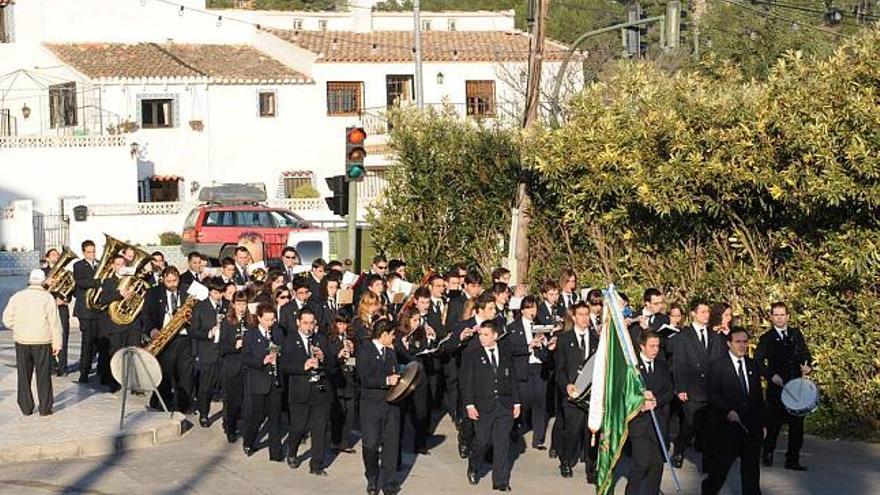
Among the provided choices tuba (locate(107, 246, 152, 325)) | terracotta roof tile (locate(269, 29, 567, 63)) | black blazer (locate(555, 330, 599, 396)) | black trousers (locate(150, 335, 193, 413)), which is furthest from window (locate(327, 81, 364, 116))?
black blazer (locate(555, 330, 599, 396))

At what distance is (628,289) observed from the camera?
66.0 ft

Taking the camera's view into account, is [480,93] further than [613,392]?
Yes

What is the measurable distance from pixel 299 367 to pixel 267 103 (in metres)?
37.4

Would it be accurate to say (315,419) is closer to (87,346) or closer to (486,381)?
(486,381)

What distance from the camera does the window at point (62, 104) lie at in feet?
167

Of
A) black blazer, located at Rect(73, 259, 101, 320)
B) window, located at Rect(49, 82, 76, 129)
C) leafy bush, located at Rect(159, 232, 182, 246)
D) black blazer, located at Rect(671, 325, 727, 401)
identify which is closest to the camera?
black blazer, located at Rect(671, 325, 727, 401)

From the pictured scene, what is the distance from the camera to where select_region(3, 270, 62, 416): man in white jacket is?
18.2 m

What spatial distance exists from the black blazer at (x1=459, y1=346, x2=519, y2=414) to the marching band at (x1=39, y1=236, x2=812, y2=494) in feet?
0.04

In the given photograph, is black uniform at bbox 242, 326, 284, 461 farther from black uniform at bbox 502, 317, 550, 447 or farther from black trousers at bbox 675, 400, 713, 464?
black trousers at bbox 675, 400, 713, 464

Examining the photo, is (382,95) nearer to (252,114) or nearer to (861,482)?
(252,114)

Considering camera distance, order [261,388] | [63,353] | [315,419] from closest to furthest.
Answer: [315,419] < [261,388] < [63,353]

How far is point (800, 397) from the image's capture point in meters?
14.9

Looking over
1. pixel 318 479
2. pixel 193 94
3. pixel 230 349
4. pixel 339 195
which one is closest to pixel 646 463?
pixel 318 479

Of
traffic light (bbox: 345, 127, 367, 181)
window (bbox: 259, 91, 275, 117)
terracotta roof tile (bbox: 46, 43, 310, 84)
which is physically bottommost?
traffic light (bbox: 345, 127, 367, 181)
